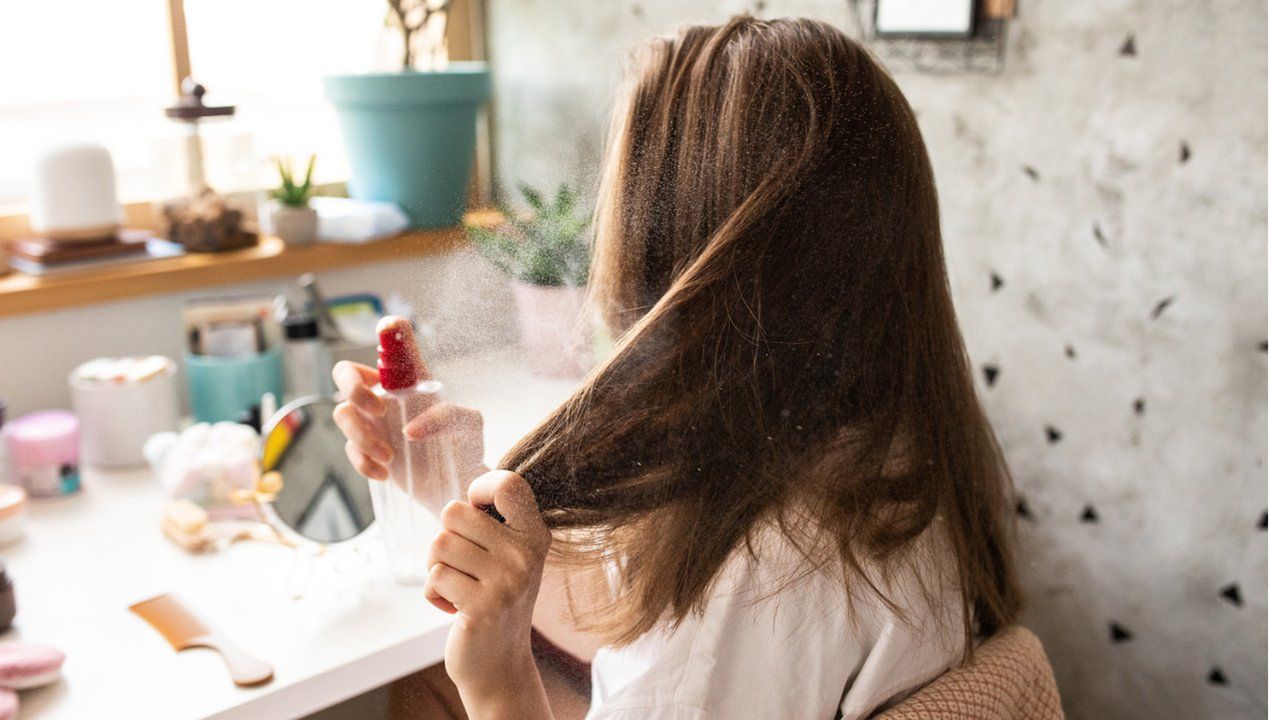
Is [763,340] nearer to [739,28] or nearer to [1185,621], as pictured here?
[739,28]

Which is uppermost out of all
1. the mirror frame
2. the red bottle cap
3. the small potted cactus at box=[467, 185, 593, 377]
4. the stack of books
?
the small potted cactus at box=[467, 185, 593, 377]

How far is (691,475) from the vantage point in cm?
53

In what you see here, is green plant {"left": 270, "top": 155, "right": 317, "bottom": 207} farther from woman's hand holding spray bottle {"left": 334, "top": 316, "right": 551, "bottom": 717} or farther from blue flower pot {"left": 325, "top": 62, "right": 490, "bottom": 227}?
woman's hand holding spray bottle {"left": 334, "top": 316, "right": 551, "bottom": 717}

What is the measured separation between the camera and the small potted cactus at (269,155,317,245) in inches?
60.9

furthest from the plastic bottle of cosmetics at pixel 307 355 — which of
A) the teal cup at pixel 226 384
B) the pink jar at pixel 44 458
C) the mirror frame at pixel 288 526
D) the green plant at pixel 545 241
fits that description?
the green plant at pixel 545 241

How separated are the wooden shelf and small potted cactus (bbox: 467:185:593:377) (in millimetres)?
721

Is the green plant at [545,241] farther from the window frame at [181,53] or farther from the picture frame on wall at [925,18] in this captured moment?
the window frame at [181,53]

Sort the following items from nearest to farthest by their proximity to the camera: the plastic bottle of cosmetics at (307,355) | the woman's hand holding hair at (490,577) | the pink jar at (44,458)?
the woman's hand holding hair at (490,577) < the pink jar at (44,458) < the plastic bottle of cosmetics at (307,355)

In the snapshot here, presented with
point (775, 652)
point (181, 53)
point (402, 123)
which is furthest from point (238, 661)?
point (181, 53)

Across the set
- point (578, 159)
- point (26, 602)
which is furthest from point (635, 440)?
point (26, 602)

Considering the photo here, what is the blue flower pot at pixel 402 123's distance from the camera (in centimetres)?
83

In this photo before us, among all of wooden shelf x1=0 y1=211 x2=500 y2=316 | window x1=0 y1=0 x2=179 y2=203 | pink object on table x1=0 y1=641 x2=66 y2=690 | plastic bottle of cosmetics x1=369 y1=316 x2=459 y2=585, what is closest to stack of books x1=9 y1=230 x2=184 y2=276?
wooden shelf x1=0 y1=211 x2=500 y2=316

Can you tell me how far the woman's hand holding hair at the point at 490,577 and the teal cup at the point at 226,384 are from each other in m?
0.90

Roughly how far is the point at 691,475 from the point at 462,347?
0.13m
